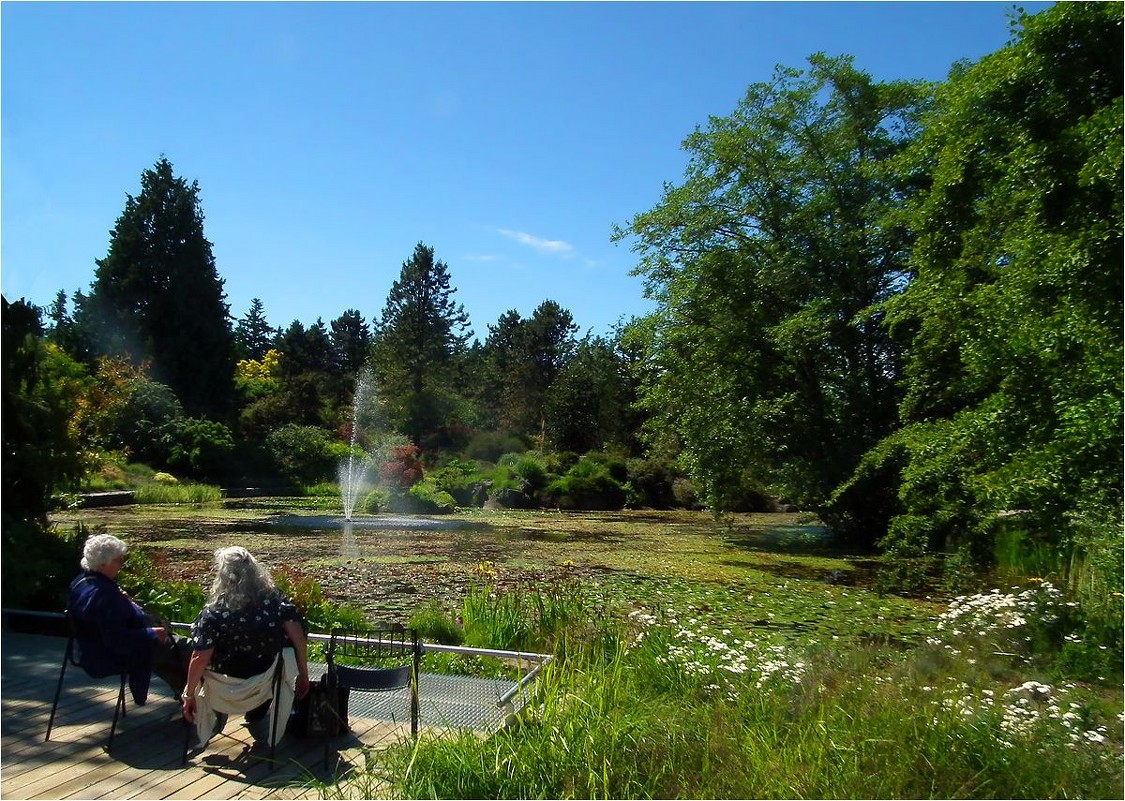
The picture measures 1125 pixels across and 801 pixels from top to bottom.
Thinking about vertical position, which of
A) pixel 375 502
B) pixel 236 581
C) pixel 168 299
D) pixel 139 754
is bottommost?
pixel 139 754

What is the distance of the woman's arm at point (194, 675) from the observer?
3848 mm

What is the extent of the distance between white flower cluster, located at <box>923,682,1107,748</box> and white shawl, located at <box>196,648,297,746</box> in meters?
3.02

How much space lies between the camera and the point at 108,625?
398cm

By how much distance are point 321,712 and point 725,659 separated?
2.65 meters

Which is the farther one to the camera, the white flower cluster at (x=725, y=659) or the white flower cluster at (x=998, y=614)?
the white flower cluster at (x=998, y=614)

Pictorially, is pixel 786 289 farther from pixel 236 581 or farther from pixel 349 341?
pixel 349 341

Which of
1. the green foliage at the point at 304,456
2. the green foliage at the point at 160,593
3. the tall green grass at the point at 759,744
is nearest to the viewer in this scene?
the tall green grass at the point at 759,744

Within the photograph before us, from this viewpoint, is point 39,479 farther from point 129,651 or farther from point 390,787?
point 390,787

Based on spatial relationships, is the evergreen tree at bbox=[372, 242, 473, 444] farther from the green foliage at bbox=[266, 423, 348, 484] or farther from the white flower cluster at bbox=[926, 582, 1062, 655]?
the white flower cluster at bbox=[926, 582, 1062, 655]

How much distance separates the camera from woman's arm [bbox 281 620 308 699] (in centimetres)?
403

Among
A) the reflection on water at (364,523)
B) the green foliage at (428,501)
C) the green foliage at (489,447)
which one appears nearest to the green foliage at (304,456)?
the green foliage at (489,447)

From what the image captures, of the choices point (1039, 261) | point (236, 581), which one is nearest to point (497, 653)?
point (236, 581)

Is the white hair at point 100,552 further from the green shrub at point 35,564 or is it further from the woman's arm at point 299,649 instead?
the green shrub at point 35,564

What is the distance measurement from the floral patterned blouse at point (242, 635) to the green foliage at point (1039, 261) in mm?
7154
